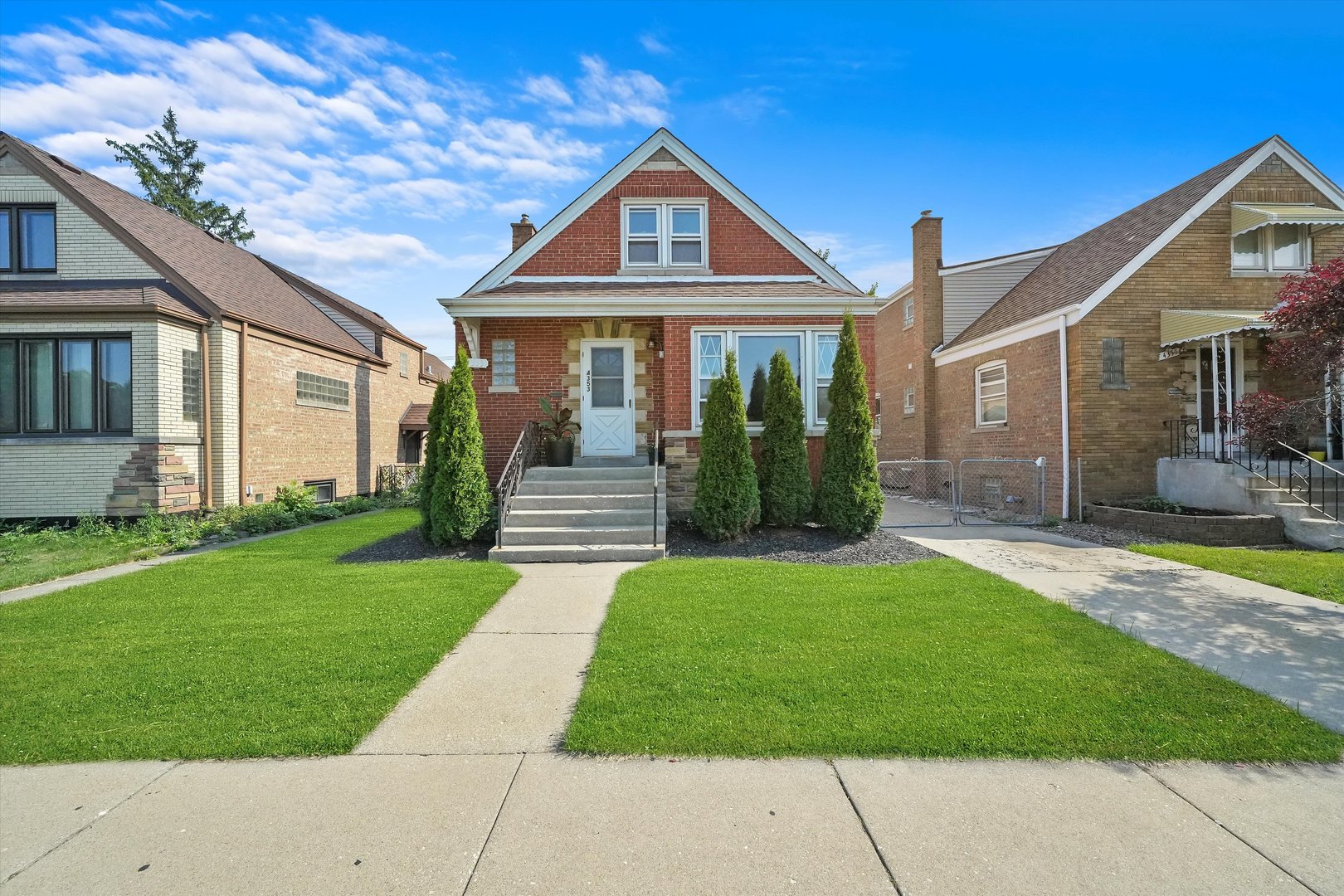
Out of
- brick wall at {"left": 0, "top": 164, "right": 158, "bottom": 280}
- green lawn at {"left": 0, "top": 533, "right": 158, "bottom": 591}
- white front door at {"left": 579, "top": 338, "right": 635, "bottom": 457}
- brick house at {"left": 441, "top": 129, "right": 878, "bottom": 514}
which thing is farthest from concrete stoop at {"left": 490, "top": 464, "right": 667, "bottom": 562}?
brick wall at {"left": 0, "top": 164, "right": 158, "bottom": 280}

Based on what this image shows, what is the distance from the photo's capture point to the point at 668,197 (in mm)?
12344

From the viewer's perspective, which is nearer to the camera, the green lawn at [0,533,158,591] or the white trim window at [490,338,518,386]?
the green lawn at [0,533,158,591]

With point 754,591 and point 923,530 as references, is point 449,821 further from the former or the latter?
point 923,530

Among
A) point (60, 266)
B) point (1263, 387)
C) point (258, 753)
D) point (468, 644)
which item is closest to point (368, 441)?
point (60, 266)

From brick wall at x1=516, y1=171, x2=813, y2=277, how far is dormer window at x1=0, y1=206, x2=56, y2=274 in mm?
9399

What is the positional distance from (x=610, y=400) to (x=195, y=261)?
996cm

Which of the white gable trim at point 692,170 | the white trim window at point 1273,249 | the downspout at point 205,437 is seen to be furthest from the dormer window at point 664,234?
the white trim window at point 1273,249

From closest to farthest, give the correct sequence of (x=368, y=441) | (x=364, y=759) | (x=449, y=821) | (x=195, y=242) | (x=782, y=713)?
1. (x=449, y=821)
2. (x=364, y=759)
3. (x=782, y=713)
4. (x=195, y=242)
5. (x=368, y=441)

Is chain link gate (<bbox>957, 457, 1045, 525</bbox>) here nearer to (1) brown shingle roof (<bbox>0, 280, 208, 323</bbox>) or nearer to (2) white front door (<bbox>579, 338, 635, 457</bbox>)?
(2) white front door (<bbox>579, 338, 635, 457</bbox>)

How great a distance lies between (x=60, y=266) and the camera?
11.8 meters

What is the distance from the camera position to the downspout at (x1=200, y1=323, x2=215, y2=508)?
11984 millimetres

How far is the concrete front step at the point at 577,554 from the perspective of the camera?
8227 mm

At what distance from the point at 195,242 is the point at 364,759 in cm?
1661

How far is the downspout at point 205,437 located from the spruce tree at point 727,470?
9.71m
